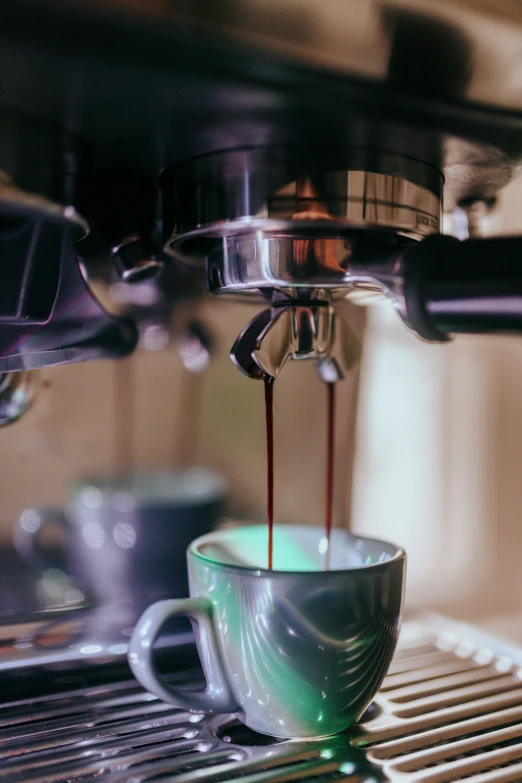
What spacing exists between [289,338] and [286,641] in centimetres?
13

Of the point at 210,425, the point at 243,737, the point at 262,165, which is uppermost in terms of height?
the point at 262,165

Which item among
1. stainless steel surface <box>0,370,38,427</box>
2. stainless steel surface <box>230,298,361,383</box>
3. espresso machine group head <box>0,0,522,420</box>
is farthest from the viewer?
stainless steel surface <box>0,370,38,427</box>

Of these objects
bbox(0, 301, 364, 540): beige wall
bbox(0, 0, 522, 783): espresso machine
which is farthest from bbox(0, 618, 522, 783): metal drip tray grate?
bbox(0, 301, 364, 540): beige wall

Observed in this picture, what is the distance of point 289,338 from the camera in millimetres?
334

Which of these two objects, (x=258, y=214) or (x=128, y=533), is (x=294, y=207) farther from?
(x=128, y=533)

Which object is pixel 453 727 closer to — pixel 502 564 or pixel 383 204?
pixel 383 204

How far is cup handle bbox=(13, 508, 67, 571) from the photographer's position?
0.45m

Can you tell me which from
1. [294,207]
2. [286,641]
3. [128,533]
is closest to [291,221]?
[294,207]

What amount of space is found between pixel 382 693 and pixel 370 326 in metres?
0.32

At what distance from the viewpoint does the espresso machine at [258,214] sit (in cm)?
22

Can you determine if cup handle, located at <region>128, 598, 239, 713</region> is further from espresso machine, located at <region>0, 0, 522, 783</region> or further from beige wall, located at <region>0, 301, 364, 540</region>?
beige wall, located at <region>0, 301, 364, 540</region>

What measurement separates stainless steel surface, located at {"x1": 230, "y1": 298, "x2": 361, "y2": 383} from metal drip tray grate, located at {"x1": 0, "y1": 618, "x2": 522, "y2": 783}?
0.53 feet

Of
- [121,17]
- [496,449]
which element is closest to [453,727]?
[121,17]

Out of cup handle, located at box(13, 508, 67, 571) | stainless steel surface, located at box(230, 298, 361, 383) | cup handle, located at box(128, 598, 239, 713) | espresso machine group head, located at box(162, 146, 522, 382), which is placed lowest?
cup handle, located at box(128, 598, 239, 713)
